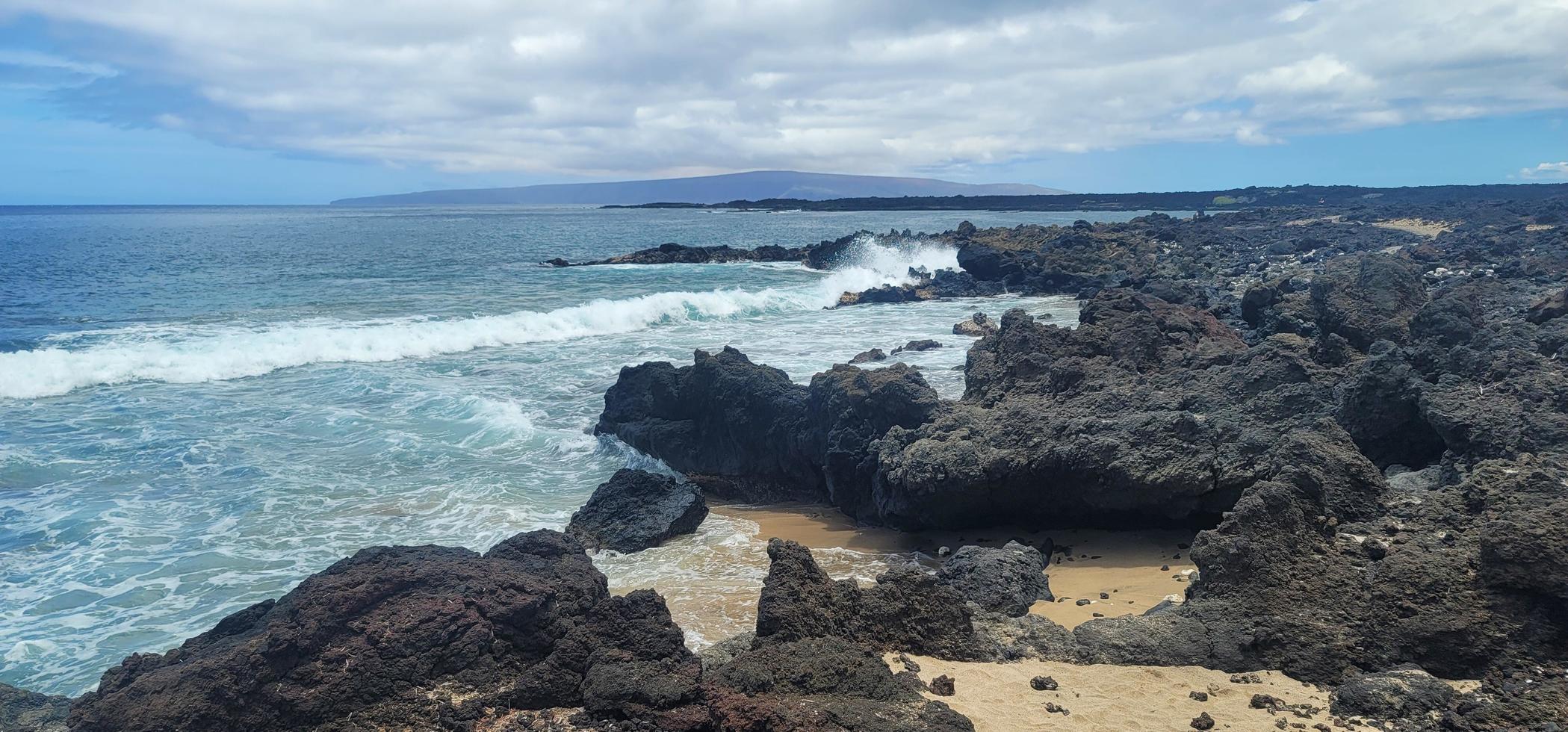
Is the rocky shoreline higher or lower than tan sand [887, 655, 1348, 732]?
higher

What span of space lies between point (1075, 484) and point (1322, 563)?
8.36 ft

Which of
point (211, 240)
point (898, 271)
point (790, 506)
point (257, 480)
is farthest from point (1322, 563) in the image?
point (211, 240)

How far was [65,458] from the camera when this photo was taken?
39.1 ft

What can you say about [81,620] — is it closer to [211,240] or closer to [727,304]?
[727,304]

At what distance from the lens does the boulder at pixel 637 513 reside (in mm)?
8641

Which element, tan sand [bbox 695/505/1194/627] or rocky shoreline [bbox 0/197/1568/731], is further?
tan sand [bbox 695/505/1194/627]

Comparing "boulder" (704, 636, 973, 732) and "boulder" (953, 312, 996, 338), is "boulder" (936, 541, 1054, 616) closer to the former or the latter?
"boulder" (704, 636, 973, 732)

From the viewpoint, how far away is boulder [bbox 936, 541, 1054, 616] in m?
6.26

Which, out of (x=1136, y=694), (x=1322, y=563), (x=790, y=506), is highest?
(x=1322, y=563)

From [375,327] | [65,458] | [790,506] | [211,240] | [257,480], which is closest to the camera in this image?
[790,506]

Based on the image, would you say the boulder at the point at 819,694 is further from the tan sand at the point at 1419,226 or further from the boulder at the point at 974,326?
the tan sand at the point at 1419,226

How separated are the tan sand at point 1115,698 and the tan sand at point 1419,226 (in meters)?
41.1

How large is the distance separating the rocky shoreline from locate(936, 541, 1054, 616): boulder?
3 cm

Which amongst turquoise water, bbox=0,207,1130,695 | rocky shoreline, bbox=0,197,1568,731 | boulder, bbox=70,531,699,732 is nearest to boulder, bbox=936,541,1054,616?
rocky shoreline, bbox=0,197,1568,731
